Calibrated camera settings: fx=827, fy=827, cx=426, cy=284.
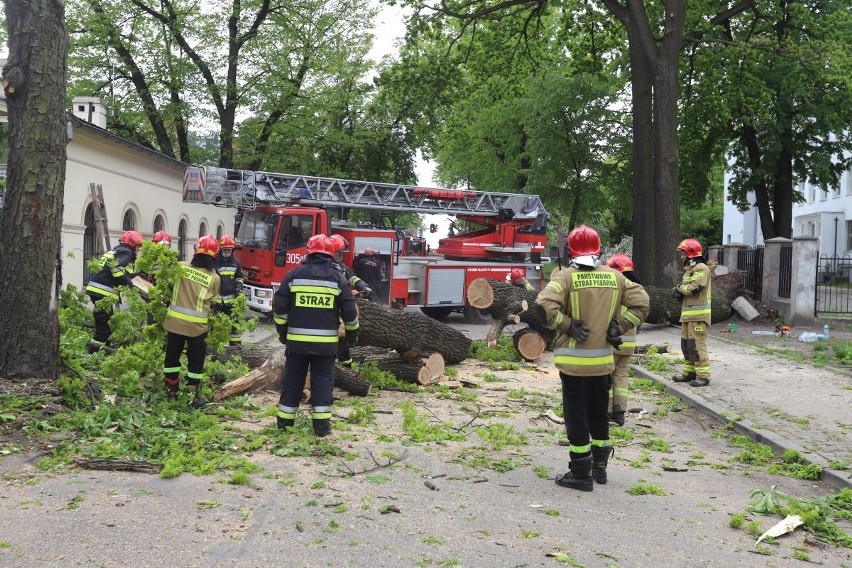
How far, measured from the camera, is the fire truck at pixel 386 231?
666 inches

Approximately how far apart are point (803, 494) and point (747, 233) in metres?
48.5

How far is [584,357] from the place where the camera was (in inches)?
233

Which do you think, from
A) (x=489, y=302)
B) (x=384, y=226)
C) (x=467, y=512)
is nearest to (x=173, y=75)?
(x=384, y=226)

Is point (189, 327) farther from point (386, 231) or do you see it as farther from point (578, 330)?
point (386, 231)

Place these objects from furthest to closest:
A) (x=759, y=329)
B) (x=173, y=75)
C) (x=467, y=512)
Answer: (x=173, y=75), (x=759, y=329), (x=467, y=512)

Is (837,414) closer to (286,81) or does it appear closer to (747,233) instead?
(286,81)

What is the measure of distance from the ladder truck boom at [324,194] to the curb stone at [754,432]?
30.9 feet

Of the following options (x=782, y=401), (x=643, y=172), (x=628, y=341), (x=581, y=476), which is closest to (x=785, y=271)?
(x=643, y=172)

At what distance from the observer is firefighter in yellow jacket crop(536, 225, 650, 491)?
590 centimetres

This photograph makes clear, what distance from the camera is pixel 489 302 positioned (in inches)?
523

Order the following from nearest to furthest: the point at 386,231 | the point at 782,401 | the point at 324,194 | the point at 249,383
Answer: the point at 249,383
the point at 782,401
the point at 324,194
the point at 386,231

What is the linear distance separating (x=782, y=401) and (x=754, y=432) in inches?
77.4

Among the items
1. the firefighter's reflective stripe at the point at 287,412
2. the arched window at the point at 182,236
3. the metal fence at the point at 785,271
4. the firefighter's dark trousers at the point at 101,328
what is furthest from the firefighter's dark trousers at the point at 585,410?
the arched window at the point at 182,236

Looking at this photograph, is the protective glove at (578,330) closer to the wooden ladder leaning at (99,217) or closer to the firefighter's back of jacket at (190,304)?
the firefighter's back of jacket at (190,304)
